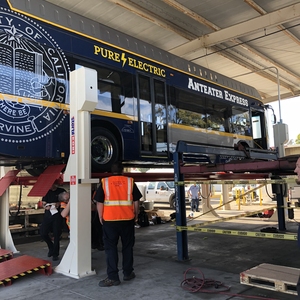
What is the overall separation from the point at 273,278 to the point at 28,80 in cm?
468

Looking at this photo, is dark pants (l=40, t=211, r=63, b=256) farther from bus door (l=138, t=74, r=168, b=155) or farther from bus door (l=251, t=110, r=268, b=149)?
bus door (l=251, t=110, r=268, b=149)

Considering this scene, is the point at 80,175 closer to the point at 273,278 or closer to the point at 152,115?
the point at 273,278

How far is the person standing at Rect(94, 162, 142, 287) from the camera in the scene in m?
4.70

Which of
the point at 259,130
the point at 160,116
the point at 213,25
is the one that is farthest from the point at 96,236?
the point at 213,25

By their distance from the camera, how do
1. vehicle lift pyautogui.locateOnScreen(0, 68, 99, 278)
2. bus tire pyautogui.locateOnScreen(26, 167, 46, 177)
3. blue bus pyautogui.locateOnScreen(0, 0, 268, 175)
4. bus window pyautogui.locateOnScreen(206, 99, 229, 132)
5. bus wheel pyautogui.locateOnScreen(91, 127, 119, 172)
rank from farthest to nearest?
bus window pyautogui.locateOnScreen(206, 99, 229, 132), bus tire pyautogui.locateOnScreen(26, 167, 46, 177), bus wheel pyautogui.locateOnScreen(91, 127, 119, 172), blue bus pyautogui.locateOnScreen(0, 0, 268, 175), vehicle lift pyautogui.locateOnScreen(0, 68, 99, 278)

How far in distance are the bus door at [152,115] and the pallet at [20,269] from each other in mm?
3294

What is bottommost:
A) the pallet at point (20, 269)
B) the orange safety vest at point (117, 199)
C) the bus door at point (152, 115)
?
the pallet at point (20, 269)

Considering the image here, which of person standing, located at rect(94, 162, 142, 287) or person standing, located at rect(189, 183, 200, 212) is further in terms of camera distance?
person standing, located at rect(189, 183, 200, 212)

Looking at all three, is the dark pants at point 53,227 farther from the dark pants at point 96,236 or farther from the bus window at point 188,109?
the bus window at point 188,109

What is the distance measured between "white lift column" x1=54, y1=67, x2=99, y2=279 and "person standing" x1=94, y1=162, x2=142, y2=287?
1.66 ft

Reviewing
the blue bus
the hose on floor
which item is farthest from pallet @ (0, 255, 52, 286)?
the hose on floor

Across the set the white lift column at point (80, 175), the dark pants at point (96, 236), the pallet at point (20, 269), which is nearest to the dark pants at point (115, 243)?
the white lift column at point (80, 175)

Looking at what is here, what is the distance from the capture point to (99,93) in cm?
685

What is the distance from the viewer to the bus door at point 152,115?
25.1ft
